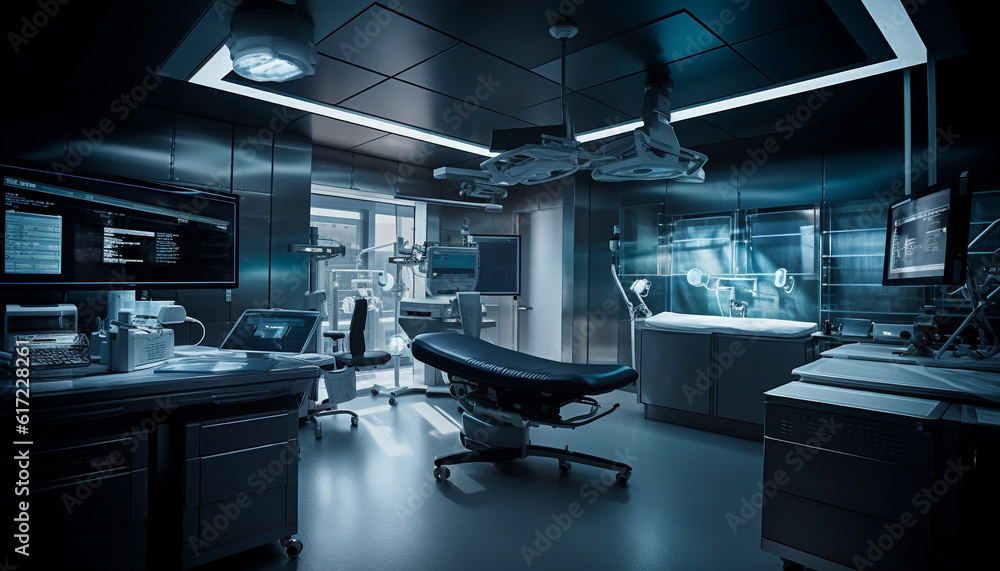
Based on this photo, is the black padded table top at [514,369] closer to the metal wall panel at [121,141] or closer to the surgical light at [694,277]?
the surgical light at [694,277]

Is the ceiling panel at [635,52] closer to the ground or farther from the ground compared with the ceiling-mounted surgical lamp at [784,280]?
farther from the ground

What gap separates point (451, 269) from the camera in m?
5.63

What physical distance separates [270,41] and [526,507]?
277cm

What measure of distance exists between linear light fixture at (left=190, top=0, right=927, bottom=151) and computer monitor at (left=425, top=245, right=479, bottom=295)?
3.67ft

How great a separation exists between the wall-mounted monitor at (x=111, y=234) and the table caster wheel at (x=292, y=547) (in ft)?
4.19

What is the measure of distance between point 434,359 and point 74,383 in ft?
6.04

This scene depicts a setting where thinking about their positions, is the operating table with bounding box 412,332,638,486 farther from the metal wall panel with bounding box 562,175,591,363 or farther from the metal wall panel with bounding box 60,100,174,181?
the metal wall panel with bounding box 60,100,174,181

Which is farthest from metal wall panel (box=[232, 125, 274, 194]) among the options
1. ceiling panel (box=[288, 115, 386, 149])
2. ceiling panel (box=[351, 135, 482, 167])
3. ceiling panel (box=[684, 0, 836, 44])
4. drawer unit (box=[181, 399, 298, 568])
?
ceiling panel (box=[684, 0, 836, 44])

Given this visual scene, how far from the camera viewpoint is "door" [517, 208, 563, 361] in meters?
6.39

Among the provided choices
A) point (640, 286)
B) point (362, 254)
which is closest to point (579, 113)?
point (640, 286)

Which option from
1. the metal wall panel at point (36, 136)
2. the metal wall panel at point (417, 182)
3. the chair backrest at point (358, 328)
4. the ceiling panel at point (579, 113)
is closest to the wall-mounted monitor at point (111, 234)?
the chair backrest at point (358, 328)

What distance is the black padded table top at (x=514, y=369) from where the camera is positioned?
2697 millimetres

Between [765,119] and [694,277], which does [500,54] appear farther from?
[694,277]

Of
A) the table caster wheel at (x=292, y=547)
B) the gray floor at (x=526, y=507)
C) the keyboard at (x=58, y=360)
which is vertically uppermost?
the keyboard at (x=58, y=360)
